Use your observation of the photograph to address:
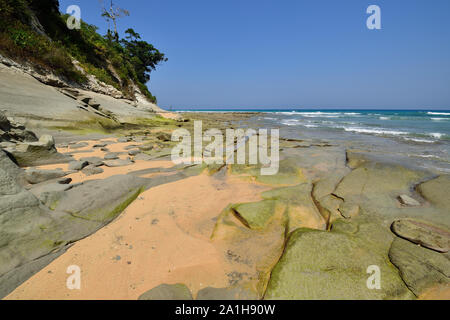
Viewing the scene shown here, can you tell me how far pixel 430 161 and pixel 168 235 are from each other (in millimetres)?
8115

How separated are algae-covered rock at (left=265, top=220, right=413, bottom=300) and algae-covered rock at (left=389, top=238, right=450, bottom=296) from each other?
76mm

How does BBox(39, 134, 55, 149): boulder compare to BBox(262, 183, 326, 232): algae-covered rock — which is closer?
BBox(262, 183, 326, 232): algae-covered rock

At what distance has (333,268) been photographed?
199cm

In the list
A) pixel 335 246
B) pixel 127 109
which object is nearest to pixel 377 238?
pixel 335 246

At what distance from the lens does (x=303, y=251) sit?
2168mm

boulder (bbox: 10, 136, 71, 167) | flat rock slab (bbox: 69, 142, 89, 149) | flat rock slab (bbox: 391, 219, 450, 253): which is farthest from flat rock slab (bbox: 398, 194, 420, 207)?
flat rock slab (bbox: 69, 142, 89, 149)

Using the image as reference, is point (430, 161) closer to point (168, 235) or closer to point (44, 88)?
point (168, 235)

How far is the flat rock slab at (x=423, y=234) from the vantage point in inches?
88.3

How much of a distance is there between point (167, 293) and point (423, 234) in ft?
10.5

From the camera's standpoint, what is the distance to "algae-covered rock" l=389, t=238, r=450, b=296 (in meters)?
1.81

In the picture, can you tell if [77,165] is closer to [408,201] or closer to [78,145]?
[78,145]

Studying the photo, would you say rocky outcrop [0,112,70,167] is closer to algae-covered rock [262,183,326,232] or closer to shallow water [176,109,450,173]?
algae-covered rock [262,183,326,232]

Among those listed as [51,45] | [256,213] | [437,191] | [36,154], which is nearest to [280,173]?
[256,213]

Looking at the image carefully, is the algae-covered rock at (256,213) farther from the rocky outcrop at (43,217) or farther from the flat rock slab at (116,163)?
the flat rock slab at (116,163)
